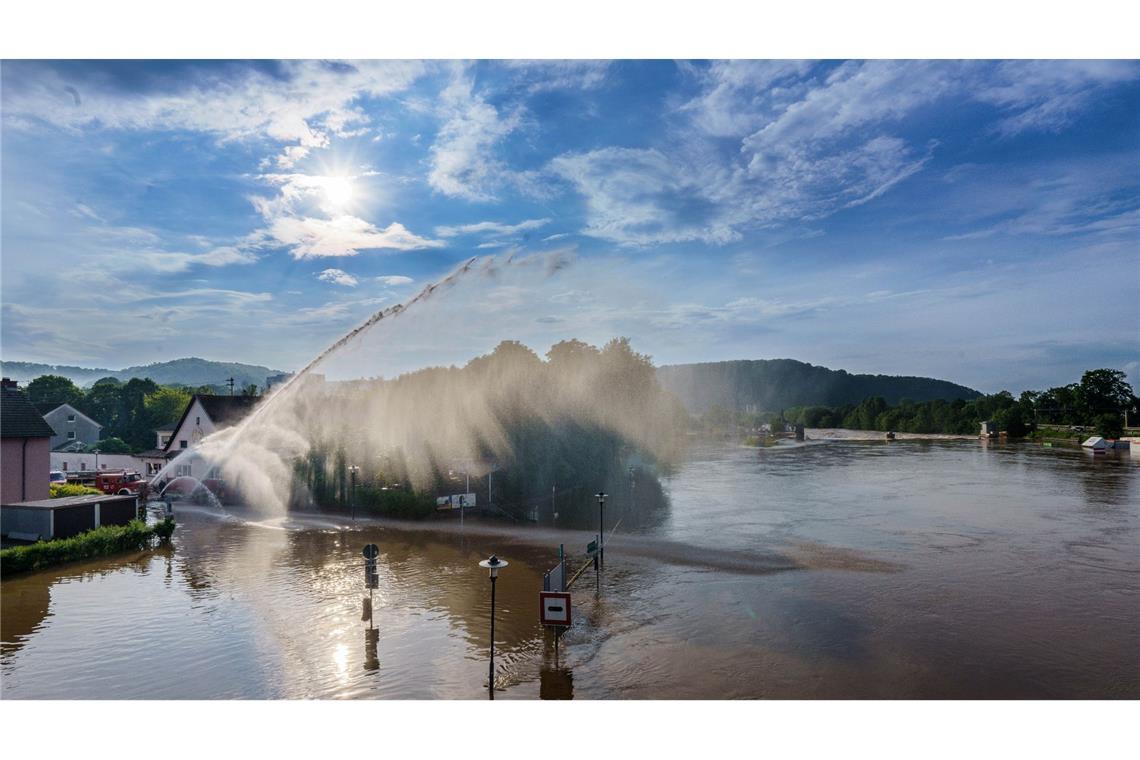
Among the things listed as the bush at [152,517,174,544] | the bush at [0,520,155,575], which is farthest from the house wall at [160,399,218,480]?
the bush at [0,520,155,575]

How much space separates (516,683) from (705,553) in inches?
487

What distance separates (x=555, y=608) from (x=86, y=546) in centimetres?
1658

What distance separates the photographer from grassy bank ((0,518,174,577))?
18219 millimetres

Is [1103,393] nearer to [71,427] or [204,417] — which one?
[204,417]

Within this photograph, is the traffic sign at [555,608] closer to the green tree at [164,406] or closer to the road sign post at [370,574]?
the road sign post at [370,574]

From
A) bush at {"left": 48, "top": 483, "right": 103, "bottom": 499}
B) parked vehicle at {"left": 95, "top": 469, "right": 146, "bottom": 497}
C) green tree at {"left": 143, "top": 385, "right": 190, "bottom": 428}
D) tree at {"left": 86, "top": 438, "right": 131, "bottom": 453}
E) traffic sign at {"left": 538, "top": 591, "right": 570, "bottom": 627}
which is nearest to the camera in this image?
traffic sign at {"left": 538, "top": 591, "right": 570, "bottom": 627}

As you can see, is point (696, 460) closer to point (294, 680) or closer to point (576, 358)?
point (576, 358)

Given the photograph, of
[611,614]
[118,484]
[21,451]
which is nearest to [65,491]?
[21,451]

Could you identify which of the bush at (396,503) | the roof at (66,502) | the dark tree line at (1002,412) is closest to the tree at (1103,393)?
the dark tree line at (1002,412)

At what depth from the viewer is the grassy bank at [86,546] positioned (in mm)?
18219

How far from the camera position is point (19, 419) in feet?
79.5

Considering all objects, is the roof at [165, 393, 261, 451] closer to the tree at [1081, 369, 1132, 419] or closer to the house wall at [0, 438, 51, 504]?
the house wall at [0, 438, 51, 504]

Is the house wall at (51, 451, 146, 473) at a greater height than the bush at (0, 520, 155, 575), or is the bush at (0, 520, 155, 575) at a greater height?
the house wall at (51, 451, 146, 473)

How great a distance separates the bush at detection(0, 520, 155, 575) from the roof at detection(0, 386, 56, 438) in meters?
5.32
